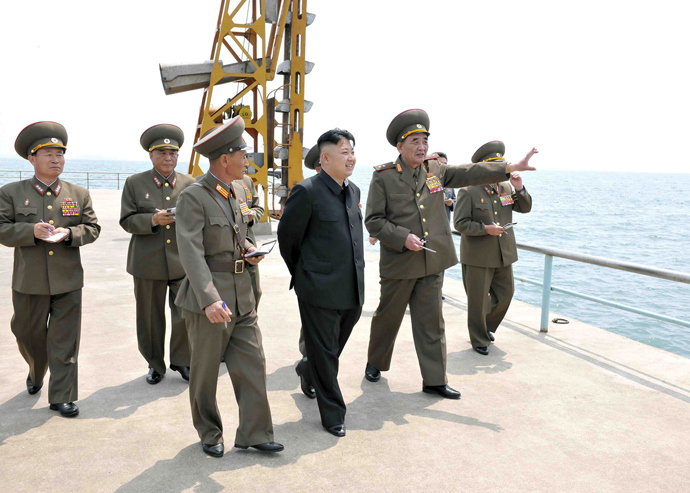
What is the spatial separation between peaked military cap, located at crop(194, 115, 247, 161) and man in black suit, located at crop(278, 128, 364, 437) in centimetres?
52

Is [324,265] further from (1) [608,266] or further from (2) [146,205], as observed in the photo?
(1) [608,266]

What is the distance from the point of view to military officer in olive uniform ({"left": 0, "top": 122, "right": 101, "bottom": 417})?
3.96m

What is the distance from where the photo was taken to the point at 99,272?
29.4 ft

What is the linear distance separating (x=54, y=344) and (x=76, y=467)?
113 centimetres

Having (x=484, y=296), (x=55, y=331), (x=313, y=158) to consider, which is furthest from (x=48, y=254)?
(x=484, y=296)

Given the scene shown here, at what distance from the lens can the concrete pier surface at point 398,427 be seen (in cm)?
316

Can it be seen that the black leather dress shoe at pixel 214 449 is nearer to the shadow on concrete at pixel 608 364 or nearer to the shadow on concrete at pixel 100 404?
the shadow on concrete at pixel 100 404

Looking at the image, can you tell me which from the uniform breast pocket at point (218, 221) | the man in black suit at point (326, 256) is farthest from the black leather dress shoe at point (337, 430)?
the uniform breast pocket at point (218, 221)

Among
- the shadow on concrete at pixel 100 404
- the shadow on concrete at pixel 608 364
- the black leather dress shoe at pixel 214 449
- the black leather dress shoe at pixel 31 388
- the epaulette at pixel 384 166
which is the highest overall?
the epaulette at pixel 384 166

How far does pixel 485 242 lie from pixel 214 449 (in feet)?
10.2

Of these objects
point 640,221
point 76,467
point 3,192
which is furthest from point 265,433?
point 640,221

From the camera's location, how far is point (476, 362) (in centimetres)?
519

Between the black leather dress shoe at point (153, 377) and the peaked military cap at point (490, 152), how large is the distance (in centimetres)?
333

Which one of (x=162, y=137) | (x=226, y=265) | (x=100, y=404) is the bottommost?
(x=100, y=404)
